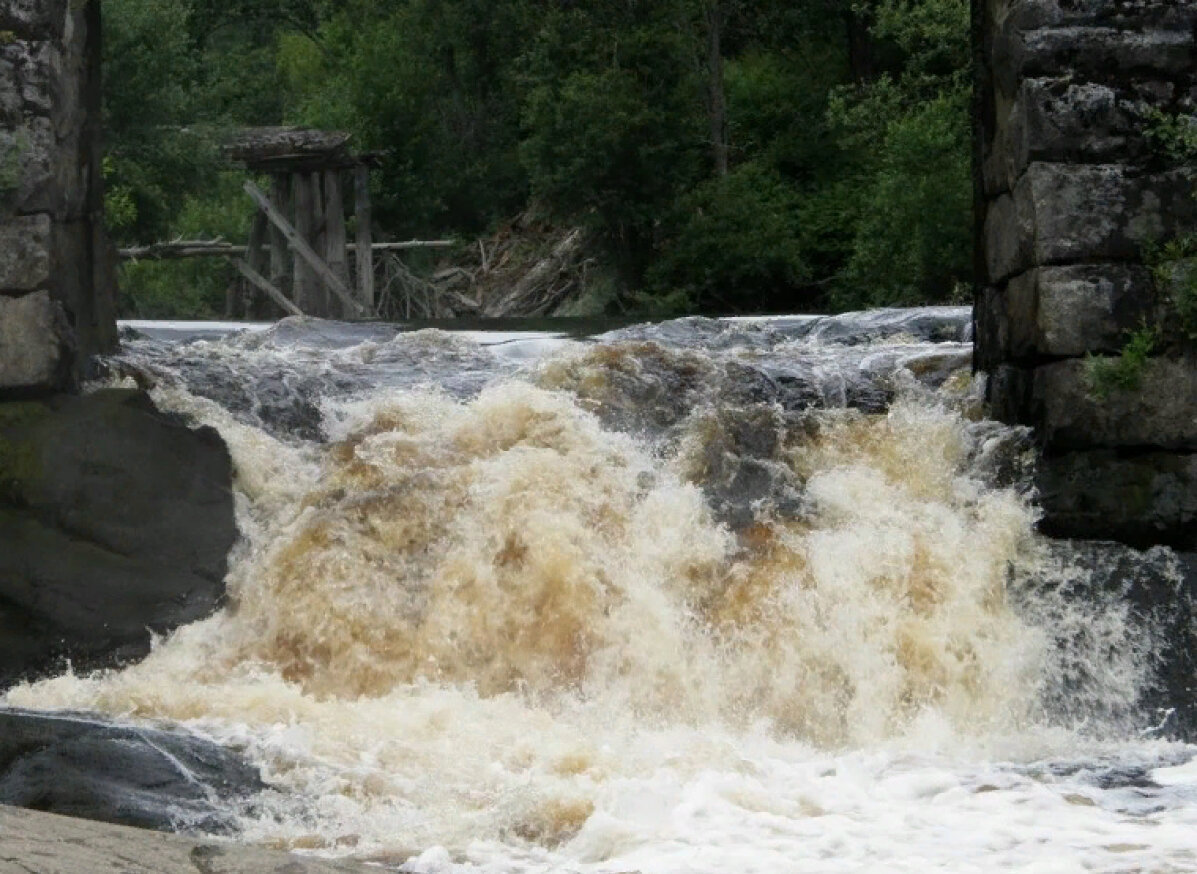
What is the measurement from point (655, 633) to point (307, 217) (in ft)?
50.6

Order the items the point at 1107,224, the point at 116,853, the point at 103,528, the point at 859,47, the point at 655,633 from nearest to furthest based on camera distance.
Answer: the point at 116,853
the point at 655,633
the point at 1107,224
the point at 103,528
the point at 859,47

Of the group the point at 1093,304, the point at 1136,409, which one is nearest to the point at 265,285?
the point at 1093,304

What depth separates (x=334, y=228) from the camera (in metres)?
23.1

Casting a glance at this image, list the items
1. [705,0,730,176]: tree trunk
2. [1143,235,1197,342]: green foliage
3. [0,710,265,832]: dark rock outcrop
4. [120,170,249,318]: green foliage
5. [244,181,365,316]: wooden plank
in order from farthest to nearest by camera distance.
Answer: [120,170,249,318]: green foliage
[705,0,730,176]: tree trunk
[244,181,365,316]: wooden plank
[1143,235,1197,342]: green foliage
[0,710,265,832]: dark rock outcrop

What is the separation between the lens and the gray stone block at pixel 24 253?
32.0 feet

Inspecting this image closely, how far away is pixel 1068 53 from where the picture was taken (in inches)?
375

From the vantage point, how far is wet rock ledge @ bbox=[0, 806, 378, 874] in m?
5.22

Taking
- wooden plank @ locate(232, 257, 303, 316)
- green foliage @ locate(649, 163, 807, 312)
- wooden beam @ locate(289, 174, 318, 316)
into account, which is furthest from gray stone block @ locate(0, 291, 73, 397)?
green foliage @ locate(649, 163, 807, 312)

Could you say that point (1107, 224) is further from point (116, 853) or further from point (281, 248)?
point (281, 248)

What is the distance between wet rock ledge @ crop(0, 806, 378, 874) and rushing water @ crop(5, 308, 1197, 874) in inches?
20.7

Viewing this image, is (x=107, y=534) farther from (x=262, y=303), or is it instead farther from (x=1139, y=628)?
(x=262, y=303)

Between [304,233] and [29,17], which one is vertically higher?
[29,17]

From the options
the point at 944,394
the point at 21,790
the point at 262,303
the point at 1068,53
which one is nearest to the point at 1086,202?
the point at 1068,53

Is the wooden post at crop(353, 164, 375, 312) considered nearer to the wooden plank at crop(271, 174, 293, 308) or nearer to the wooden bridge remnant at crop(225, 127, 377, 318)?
the wooden bridge remnant at crop(225, 127, 377, 318)
